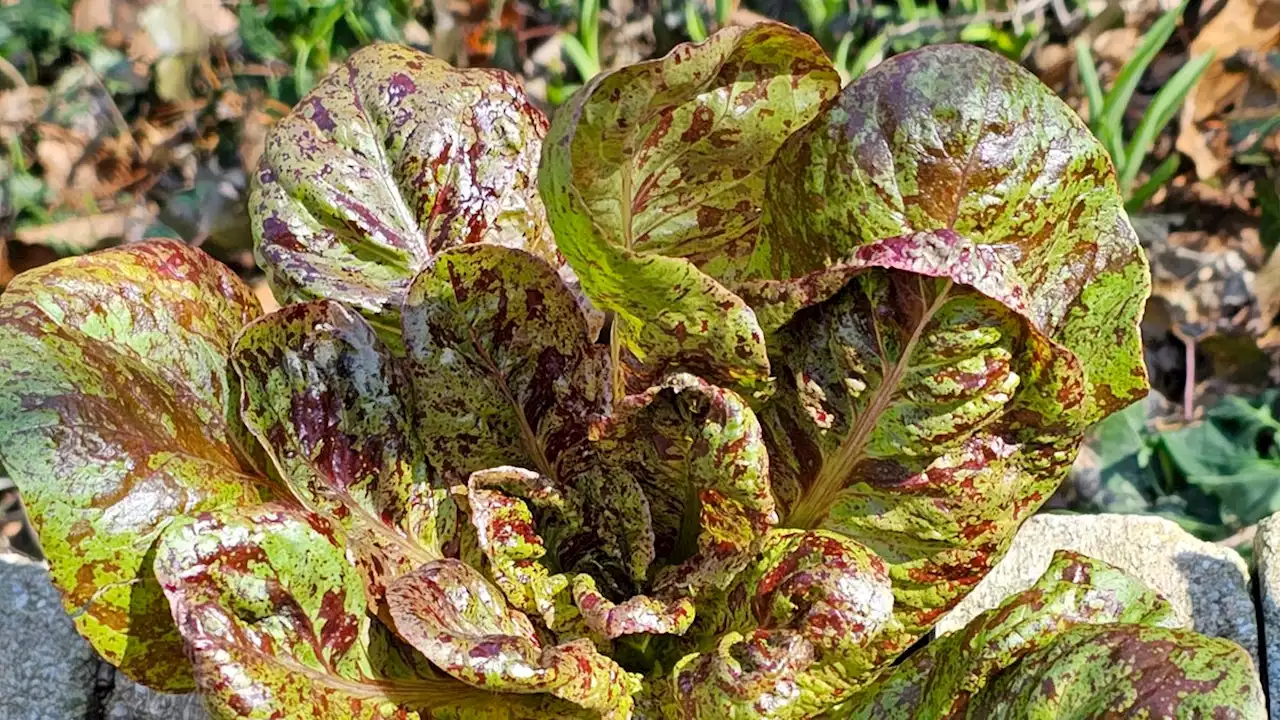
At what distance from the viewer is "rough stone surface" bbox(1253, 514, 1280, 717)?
1.30m

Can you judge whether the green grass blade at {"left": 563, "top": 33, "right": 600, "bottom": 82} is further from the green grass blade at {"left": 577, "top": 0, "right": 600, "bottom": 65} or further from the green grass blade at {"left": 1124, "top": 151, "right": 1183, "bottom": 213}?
the green grass blade at {"left": 1124, "top": 151, "right": 1183, "bottom": 213}

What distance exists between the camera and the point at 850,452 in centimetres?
108

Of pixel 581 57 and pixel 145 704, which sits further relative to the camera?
pixel 581 57

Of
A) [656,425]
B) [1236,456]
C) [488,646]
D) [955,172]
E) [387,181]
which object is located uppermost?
[955,172]

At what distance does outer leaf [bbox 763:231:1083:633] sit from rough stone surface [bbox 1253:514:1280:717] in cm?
39

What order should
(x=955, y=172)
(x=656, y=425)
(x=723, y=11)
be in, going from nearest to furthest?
(x=955, y=172)
(x=656, y=425)
(x=723, y=11)

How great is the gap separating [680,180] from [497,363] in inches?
9.8

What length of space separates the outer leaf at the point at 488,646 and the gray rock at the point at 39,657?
1.82 ft

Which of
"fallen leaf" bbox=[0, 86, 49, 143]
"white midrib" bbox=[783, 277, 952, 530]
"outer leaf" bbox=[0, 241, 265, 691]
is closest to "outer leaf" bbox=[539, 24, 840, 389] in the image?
"white midrib" bbox=[783, 277, 952, 530]

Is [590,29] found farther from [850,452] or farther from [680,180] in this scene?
[850,452]

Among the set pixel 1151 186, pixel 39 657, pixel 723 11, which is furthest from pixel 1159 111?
pixel 39 657

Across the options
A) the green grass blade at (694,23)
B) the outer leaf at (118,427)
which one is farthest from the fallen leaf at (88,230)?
the outer leaf at (118,427)

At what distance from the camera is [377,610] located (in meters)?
1.11

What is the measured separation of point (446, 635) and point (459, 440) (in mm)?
302
